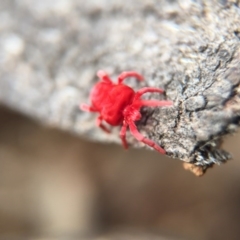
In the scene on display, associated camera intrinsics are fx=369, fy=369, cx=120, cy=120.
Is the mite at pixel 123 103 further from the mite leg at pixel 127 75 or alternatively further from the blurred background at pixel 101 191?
the blurred background at pixel 101 191

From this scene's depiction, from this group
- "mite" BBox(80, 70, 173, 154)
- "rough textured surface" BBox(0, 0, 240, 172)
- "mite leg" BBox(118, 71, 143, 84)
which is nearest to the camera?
"rough textured surface" BBox(0, 0, 240, 172)

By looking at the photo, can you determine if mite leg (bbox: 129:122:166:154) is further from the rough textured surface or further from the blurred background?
the blurred background

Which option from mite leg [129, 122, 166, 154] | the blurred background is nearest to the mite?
mite leg [129, 122, 166, 154]

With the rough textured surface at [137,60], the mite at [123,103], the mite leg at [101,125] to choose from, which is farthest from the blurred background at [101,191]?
the mite at [123,103]

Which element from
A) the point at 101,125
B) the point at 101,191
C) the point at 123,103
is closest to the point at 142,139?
the point at 123,103

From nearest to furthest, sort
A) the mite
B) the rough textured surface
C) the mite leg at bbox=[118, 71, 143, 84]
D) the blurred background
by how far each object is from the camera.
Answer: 1. the rough textured surface
2. the mite
3. the mite leg at bbox=[118, 71, 143, 84]
4. the blurred background
